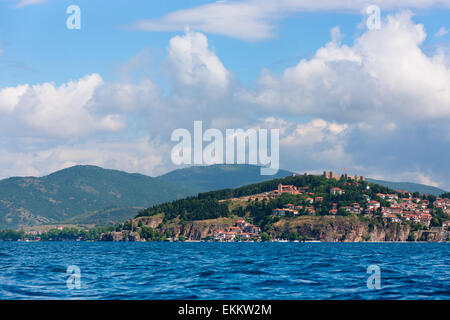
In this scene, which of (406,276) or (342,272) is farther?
(342,272)

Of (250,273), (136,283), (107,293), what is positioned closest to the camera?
(107,293)

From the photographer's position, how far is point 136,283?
48.8 meters

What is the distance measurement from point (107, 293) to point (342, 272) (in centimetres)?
2712
